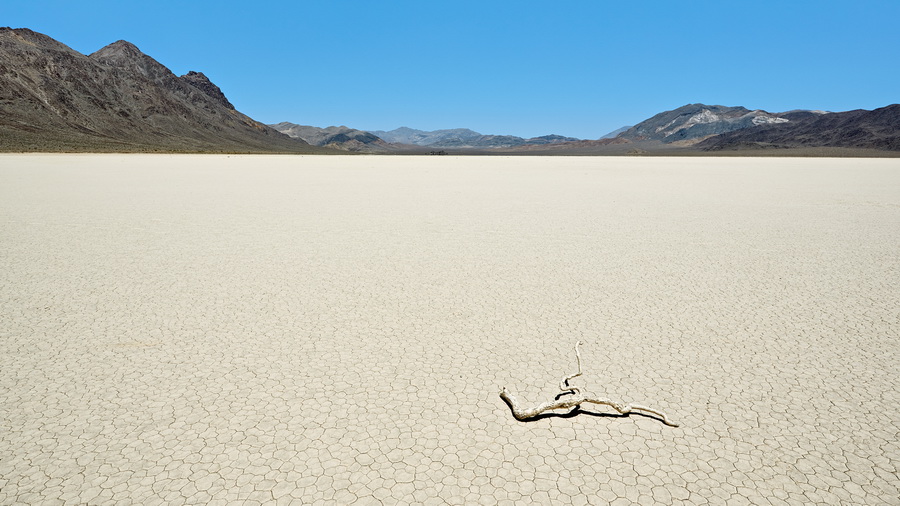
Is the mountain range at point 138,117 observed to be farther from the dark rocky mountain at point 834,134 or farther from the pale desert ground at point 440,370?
the pale desert ground at point 440,370

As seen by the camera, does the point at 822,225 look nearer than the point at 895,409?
No

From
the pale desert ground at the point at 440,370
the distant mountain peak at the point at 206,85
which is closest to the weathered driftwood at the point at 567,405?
the pale desert ground at the point at 440,370

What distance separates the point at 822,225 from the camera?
9.34 meters

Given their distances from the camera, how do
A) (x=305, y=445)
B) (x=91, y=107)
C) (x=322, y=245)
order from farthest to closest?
(x=91, y=107) → (x=322, y=245) → (x=305, y=445)

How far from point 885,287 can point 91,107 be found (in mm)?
125159

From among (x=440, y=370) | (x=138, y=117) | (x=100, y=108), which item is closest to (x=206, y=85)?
(x=138, y=117)

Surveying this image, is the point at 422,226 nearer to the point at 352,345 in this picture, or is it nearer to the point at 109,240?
the point at 109,240

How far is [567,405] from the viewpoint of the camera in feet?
9.29

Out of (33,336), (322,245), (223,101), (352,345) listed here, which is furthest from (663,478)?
(223,101)

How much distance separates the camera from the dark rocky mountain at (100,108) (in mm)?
80688

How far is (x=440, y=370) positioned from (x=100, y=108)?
125 m

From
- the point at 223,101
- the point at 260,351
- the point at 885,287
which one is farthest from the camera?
the point at 223,101

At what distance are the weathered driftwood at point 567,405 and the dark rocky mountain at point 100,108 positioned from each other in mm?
69899

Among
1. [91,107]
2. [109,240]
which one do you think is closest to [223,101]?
[91,107]
